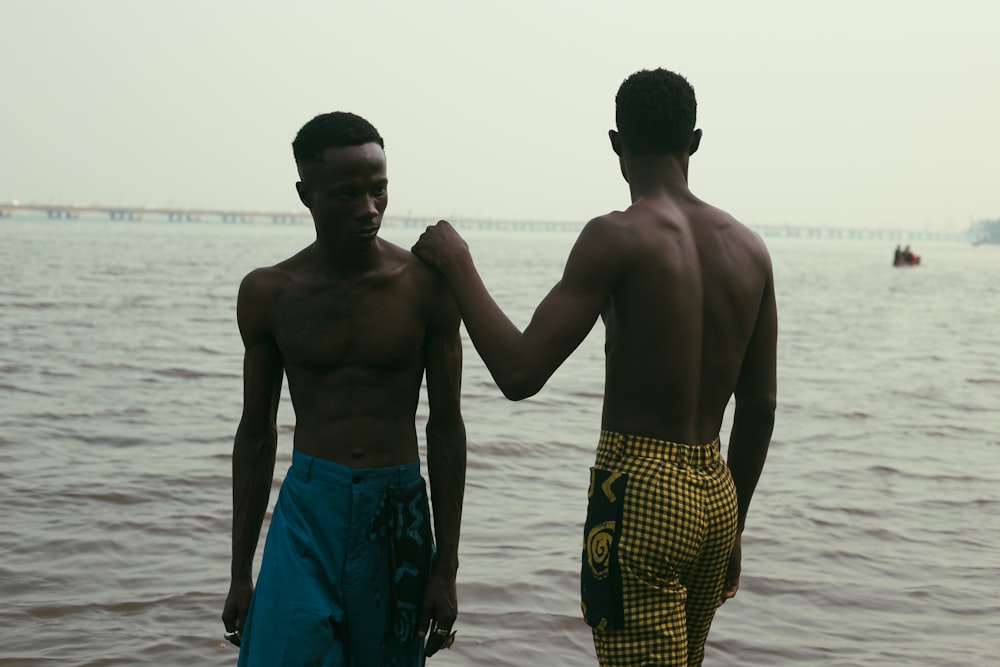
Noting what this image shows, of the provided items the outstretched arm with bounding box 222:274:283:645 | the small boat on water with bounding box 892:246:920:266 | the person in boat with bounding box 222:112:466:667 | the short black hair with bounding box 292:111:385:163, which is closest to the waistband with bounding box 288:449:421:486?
the person in boat with bounding box 222:112:466:667

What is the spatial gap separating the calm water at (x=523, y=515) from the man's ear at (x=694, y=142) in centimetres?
304

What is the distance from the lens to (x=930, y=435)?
11.5m

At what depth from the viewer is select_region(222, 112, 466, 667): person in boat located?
2963 millimetres

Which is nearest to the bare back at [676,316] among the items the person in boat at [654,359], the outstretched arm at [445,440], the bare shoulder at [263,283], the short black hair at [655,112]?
the person in boat at [654,359]

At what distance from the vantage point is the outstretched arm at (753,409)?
9.99 feet

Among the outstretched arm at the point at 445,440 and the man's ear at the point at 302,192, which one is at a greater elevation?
the man's ear at the point at 302,192

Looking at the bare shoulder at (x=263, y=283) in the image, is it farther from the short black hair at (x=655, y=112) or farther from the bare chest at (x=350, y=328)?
the short black hair at (x=655, y=112)

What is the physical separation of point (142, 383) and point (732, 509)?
11193 mm

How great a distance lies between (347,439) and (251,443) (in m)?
0.29

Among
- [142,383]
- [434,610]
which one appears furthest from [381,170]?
[142,383]

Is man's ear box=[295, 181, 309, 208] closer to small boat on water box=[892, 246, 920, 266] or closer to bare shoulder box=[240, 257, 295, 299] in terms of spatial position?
bare shoulder box=[240, 257, 295, 299]

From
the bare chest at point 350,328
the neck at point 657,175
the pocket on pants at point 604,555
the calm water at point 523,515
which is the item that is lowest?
the calm water at point 523,515

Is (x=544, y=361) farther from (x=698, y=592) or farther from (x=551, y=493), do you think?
(x=551, y=493)

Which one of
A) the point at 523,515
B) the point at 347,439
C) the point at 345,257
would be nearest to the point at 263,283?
the point at 345,257
